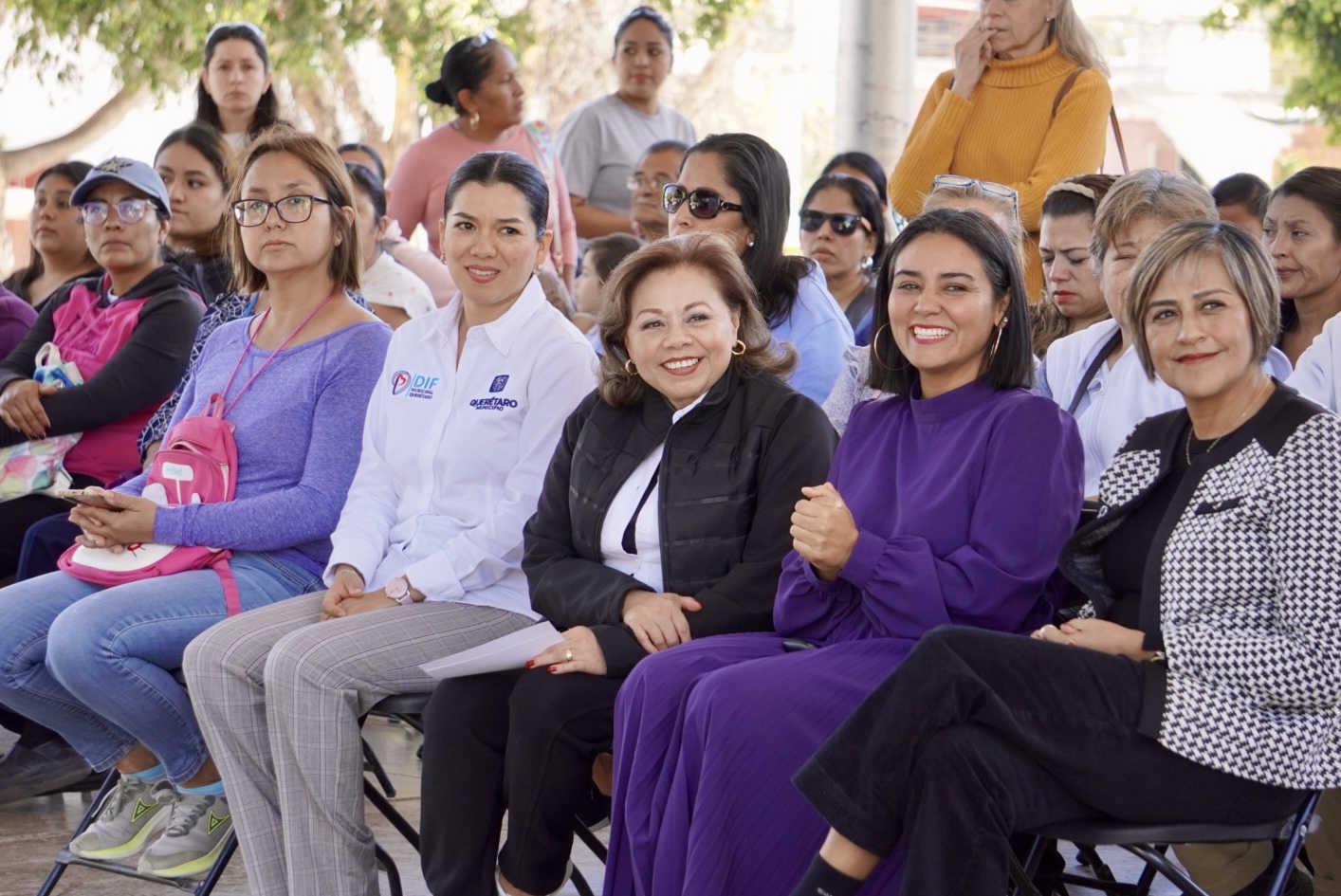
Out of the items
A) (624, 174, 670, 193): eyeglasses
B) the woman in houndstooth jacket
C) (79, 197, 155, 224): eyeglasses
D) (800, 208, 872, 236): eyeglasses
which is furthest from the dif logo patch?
(624, 174, 670, 193): eyeglasses

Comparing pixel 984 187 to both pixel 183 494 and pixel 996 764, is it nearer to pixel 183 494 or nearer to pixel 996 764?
pixel 996 764

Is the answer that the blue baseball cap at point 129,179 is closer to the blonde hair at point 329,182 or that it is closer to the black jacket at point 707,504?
the blonde hair at point 329,182

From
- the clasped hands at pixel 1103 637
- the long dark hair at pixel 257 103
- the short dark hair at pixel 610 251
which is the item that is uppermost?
the long dark hair at pixel 257 103

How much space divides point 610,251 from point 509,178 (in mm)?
2014

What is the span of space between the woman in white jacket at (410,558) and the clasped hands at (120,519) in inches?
17.6

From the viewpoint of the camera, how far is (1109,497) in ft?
10.3

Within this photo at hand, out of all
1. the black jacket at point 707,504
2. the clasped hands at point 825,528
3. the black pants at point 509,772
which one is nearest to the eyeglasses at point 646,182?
the black jacket at point 707,504

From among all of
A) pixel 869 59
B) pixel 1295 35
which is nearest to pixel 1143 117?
pixel 1295 35

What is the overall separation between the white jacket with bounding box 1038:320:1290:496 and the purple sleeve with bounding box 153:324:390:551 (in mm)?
1831

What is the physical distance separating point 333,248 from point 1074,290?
2.09m

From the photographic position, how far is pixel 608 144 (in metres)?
7.12

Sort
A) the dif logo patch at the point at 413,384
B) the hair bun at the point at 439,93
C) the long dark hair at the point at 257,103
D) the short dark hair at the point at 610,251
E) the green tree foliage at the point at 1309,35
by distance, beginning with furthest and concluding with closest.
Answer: the green tree foliage at the point at 1309,35 < the hair bun at the point at 439,93 < the long dark hair at the point at 257,103 < the short dark hair at the point at 610,251 < the dif logo patch at the point at 413,384

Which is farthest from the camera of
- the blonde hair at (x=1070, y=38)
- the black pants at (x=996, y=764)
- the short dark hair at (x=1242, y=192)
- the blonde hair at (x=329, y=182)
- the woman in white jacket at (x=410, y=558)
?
the short dark hair at (x=1242, y=192)

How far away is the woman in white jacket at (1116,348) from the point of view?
3.79 m
